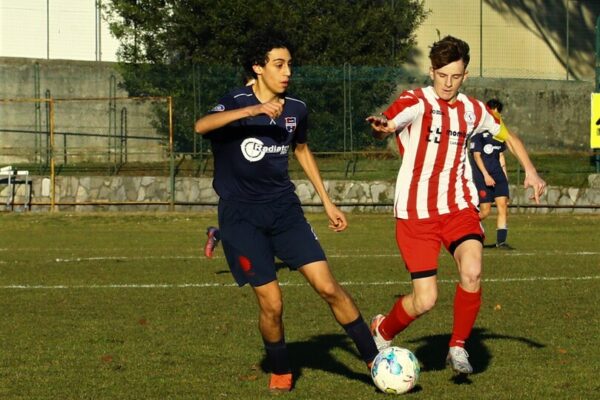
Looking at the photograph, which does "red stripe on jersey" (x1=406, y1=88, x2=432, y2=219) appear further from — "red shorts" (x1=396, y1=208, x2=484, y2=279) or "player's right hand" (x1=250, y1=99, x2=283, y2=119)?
"player's right hand" (x1=250, y1=99, x2=283, y2=119)

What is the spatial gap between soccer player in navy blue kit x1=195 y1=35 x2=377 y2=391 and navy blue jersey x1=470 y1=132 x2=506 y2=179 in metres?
11.1

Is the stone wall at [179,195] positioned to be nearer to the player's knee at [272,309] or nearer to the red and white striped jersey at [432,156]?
the red and white striped jersey at [432,156]

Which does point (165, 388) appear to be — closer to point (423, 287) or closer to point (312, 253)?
point (312, 253)

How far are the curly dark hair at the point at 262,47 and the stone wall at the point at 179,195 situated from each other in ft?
64.2

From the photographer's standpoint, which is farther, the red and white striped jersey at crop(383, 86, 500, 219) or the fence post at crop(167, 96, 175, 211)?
the fence post at crop(167, 96, 175, 211)

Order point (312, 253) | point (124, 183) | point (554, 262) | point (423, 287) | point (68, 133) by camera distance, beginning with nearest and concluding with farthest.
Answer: point (312, 253), point (423, 287), point (554, 262), point (124, 183), point (68, 133)

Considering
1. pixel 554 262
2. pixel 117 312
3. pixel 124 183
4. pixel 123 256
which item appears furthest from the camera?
pixel 124 183

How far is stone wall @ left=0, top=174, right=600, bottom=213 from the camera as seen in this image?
27.4m

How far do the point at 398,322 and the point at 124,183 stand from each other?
20825 millimetres

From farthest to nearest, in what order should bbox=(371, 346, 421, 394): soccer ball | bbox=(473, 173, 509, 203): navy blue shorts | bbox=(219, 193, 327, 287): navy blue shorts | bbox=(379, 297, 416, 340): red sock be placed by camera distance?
bbox=(473, 173, 509, 203): navy blue shorts
bbox=(379, 297, 416, 340): red sock
bbox=(219, 193, 327, 287): navy blue shorts
bbox=(371, 346, 421, 394): soccer ball

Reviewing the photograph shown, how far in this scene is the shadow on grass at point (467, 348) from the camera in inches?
327

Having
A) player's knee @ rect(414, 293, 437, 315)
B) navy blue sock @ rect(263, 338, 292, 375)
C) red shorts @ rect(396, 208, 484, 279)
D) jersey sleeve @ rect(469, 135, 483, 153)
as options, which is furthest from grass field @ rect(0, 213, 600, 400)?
jersey sleeve @ rect(469, 135, 483, 153)

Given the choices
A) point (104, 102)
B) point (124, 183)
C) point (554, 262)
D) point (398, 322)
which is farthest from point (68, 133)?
point (398, 322)

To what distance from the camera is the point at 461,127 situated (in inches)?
318
